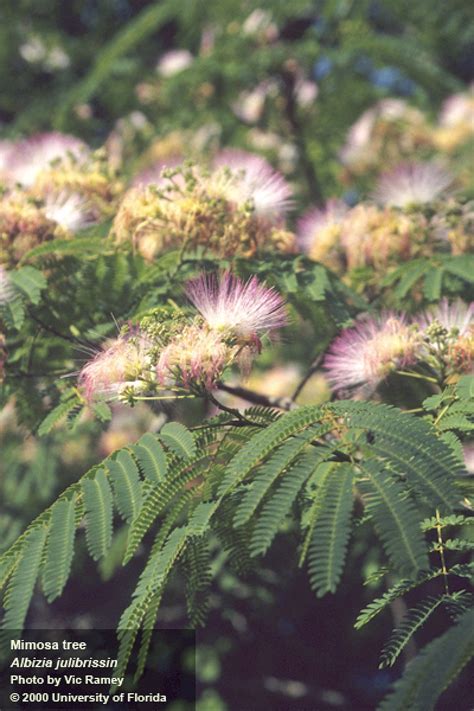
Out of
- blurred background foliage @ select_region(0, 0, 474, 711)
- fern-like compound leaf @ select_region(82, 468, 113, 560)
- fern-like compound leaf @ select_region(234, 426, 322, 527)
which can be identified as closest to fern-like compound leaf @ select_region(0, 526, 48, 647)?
fern-like compound leaf @ select_region(82, 468, 113, 560)

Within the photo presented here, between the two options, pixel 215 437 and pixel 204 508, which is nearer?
pixel 204 508

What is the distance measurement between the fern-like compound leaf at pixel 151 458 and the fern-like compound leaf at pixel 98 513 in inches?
3.9

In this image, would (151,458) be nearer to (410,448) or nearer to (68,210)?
(410,448)

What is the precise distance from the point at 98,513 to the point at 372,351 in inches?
40.4

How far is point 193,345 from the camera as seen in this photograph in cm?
226

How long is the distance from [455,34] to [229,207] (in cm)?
310

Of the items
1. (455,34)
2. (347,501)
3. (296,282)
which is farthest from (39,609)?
(455,34)

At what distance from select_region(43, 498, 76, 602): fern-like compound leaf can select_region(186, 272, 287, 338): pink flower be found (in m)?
0.60

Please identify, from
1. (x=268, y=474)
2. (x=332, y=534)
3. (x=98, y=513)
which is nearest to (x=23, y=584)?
(x=98, y=513)

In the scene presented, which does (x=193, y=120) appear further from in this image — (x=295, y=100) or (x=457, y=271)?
(x=457, y=271)

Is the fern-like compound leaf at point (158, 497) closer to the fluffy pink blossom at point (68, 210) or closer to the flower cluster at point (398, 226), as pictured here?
the fluffy pink blossom at point (68, 210)

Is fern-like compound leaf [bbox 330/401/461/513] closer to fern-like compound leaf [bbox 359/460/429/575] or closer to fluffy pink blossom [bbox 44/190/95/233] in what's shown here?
fern-like compound leaf [bbox 359/460/429/575]

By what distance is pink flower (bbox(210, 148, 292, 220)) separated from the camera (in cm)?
302

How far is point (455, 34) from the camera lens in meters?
5.41
